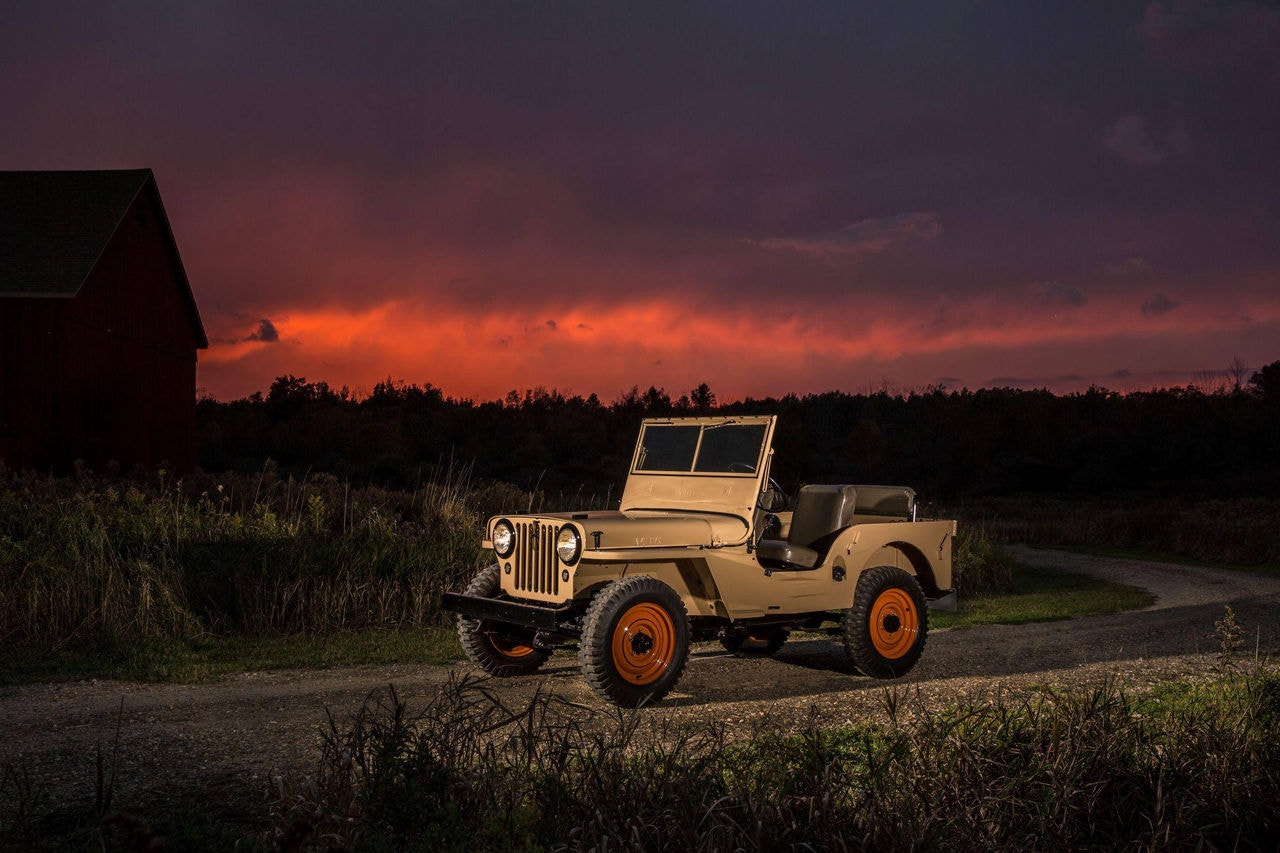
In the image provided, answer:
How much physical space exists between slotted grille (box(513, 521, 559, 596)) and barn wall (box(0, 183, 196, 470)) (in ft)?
53.1

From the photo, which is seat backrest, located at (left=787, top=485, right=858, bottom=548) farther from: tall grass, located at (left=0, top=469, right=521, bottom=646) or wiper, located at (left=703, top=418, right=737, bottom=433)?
tall grass, located at (left=0, top=469, right=521, bottom=646)

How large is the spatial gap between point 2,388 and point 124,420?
319cm

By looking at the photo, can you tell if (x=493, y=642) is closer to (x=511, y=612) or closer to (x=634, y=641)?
(x=511, y=612)

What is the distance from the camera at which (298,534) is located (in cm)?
1395

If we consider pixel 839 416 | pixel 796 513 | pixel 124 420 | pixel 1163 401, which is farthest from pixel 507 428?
pixel 796 513

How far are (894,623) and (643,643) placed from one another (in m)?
2.64

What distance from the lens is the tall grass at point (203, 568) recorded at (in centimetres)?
1099

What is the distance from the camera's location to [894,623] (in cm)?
952

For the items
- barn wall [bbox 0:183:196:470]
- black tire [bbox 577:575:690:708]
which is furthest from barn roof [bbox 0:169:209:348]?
black tire [bbox 577:575:690:708]

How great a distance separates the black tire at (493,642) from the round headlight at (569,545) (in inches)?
39.2

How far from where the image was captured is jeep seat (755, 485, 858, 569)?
9.67 meters

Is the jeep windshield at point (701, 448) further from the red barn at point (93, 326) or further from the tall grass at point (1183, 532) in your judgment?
the tall grass at point (1183, 532)

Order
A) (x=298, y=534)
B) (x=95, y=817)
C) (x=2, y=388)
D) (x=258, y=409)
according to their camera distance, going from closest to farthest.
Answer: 1. (x=95, y=817)
2. (x=298, y=534)
3. (x=2, y=388)
4. (x=258, y=409)

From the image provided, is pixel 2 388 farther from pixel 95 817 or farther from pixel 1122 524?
pixel 1122 524
